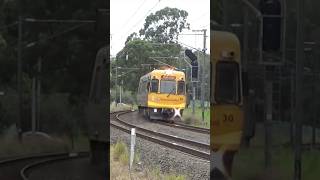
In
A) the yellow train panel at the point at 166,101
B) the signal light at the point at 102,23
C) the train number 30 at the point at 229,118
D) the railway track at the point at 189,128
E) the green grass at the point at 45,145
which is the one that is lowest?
the green grass at the point at 45,145

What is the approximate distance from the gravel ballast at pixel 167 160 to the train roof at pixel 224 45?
2.87 feet

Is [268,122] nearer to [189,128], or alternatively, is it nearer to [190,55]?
[189,128]

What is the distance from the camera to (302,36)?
3.82 m

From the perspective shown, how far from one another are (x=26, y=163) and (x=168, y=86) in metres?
1.25

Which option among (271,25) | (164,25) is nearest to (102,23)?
(164,25)

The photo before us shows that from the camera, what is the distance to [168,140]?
3.99 metres

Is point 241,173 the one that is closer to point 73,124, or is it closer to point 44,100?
point 73,124

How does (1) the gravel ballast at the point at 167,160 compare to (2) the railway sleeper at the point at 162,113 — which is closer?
(2) the railway sleeper at the point at 162,113

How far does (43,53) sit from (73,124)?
58cm

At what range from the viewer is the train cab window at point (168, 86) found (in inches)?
155

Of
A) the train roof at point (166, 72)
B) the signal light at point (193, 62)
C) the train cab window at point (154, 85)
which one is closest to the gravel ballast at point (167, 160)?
the train cab window at point (154, 85)

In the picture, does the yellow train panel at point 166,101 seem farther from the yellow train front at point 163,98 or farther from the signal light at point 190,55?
the signal light at point 190,55

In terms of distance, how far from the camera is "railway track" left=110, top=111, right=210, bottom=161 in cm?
393

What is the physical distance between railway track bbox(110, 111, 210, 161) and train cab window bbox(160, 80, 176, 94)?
0.36 metres
